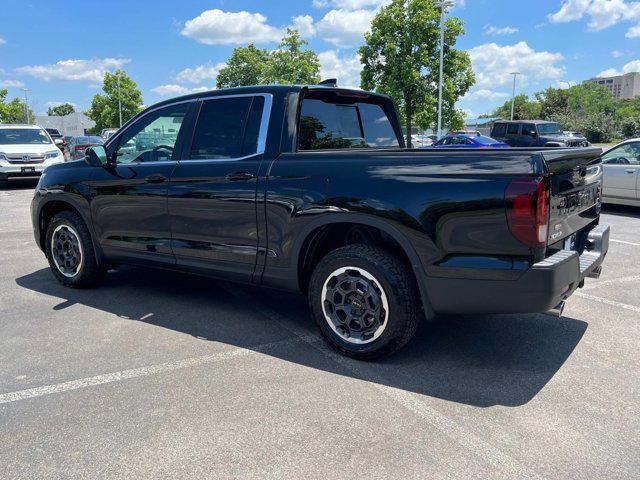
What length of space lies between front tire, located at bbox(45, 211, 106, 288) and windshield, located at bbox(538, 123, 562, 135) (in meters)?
26.6

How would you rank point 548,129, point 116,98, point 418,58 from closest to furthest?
point 548,129
point 418,58
point 116,98

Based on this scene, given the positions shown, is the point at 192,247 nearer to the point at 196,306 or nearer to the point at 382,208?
the point at 196,306

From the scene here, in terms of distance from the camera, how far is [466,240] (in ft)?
10.7

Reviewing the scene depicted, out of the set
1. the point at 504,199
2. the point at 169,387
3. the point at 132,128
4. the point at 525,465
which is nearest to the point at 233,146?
the point at 132,128

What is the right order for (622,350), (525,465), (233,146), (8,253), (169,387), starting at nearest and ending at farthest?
(525,465) → (169,387) → (622,350) → (233,146) → (8,253)

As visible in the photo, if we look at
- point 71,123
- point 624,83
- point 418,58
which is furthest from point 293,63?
point 624,83

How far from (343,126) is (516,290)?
6.96ft

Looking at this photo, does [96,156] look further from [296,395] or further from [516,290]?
[516,290]

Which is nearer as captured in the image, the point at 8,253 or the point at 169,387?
the point at 169,387

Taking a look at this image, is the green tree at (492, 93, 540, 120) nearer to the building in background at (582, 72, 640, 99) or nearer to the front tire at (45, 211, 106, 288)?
the building in background at (582, 72, 640, 99)

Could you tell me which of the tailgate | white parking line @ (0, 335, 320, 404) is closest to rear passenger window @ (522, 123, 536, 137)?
the tailgate

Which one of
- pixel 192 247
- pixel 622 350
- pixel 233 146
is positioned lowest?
pixel 622 350

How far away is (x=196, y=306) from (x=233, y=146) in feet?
5.10

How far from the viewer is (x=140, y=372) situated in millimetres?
3627
